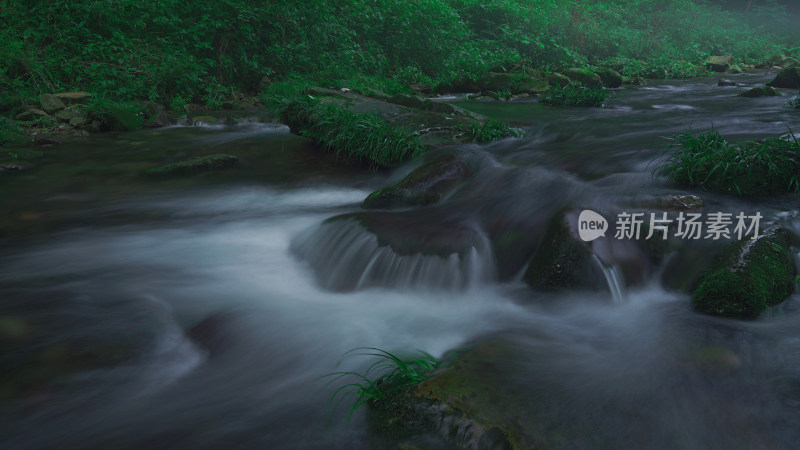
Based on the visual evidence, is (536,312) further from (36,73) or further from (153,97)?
(36,73)

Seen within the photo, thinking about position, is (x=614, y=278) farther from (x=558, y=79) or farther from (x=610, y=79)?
Answer: (x=610, y=79)

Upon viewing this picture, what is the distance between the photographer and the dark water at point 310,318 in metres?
2.49

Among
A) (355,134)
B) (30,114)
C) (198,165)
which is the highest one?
(355,134)

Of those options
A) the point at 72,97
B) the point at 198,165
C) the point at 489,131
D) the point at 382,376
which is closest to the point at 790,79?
the point at 489,131

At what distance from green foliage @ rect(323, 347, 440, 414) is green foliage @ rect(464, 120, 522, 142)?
5.19m

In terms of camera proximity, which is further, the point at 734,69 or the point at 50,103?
the point at 734,69

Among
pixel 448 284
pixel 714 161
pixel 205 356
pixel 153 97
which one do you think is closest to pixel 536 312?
pixel 448 284

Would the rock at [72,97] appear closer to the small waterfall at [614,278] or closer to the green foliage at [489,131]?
the green foliage at [489,131]

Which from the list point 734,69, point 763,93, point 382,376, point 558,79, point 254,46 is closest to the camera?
point 382,376

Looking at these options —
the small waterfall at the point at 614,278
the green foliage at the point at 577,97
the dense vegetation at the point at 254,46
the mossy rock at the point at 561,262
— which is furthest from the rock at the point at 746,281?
the dense vegetation at the point at 254,46

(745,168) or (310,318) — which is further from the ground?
(745,168)

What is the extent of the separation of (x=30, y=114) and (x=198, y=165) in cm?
465

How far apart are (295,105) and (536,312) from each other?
639 cm

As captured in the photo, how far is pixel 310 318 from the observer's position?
3.78 metres
